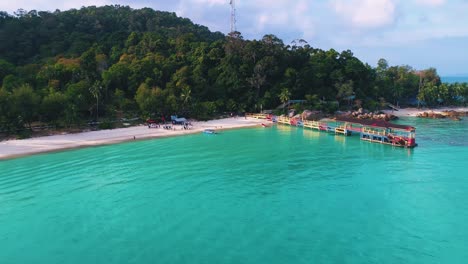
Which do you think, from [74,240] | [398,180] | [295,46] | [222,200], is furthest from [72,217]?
[295,46]

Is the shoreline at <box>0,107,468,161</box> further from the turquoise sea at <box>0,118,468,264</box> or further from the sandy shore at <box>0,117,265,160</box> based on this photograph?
the turquoise sea at <box>0,118,468,264</box>

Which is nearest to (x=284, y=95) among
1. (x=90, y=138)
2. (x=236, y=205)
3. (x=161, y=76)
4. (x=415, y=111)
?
(x=161, y=76)

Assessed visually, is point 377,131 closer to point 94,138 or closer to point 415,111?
point 94,138

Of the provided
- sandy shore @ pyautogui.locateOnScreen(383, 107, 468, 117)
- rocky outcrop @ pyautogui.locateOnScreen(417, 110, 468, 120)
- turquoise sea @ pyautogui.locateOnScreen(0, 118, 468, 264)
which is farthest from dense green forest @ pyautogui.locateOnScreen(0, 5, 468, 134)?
Answer: turquoise sea @ pyautogui.locateOnScreen(0, 118, 468, 264)

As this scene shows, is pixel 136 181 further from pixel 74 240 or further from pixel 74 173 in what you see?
pixel 74 240

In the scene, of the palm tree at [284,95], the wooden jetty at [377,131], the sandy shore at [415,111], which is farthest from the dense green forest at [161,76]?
the wooden jetty at [377,131]

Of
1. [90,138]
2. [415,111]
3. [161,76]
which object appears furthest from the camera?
[415,111]

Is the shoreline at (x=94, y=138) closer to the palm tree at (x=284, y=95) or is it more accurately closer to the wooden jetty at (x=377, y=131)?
the palm tree at (x=284, y=95)
